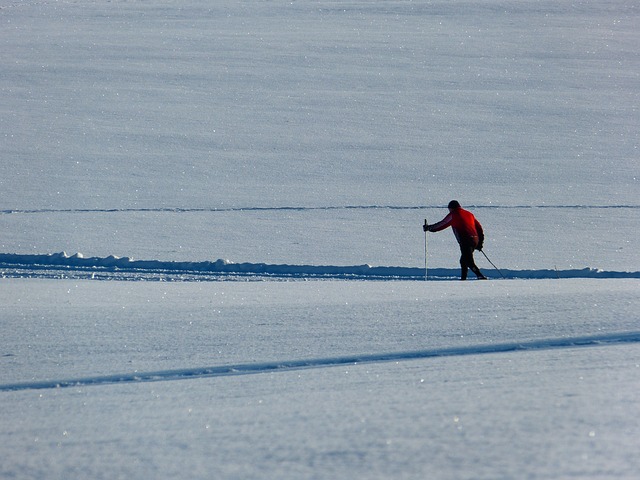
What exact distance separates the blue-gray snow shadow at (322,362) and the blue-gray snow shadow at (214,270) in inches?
167

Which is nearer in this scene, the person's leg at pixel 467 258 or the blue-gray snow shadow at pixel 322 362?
the blue-gray snow shadow at pixel 322 362

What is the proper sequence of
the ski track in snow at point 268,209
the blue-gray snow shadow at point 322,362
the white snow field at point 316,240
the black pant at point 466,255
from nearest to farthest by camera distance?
the white snow field at point 316,240 → the blue-gray snow shadow at point 322,362 → the black pant at point 466,255 → the ski track in snow at point 268,209

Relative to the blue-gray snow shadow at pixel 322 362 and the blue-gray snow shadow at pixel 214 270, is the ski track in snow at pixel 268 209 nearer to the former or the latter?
the blue-gray snow shadow at pixel 214 270

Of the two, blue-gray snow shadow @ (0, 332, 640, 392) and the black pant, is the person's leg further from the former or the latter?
blue-gray snow shadow @ (0, 332, 640, 392)

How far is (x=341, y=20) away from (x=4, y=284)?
1868 cm

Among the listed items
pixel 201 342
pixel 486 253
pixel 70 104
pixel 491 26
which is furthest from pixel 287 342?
pixel 491 26

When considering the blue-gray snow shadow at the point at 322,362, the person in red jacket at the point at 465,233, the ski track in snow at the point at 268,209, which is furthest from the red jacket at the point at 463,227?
the blue-gray snow shadow at the point at 322,362

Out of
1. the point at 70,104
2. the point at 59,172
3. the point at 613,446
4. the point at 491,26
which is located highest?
the point at 491,26

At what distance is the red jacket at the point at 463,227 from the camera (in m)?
9.05

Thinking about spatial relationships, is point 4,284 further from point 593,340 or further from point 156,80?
point 156,80

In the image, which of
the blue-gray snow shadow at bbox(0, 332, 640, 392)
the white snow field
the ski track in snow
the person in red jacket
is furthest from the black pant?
the blue-gray snow shadow at bbox(0, 332, 640, 392)

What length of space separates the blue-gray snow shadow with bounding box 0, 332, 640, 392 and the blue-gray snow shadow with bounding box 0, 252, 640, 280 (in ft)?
13.9

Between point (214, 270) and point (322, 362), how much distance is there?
15.7 ft

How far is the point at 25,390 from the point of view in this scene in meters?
4.18
